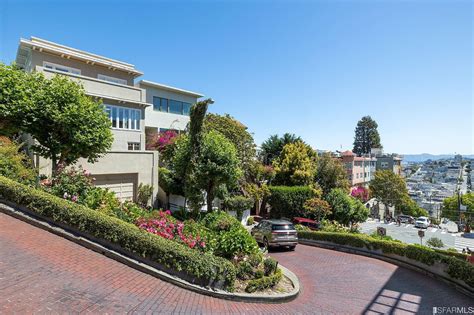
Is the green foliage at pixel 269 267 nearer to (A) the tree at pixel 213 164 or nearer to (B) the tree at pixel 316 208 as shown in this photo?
(A) the tree at pixel 213 164

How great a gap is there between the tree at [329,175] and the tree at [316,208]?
219 inches

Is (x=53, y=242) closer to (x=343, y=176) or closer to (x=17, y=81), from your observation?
(x=17, y=81)

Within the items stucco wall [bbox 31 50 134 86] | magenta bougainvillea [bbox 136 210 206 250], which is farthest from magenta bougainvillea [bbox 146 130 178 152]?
magenta bougainvillea [bbox 136 210 206 250]

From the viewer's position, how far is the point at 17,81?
12.7 metres

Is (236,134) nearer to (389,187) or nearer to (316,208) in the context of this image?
(316,208)

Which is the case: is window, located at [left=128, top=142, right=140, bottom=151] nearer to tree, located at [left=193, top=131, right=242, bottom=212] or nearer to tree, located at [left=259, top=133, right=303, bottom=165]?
tree, located at [left=193, top=131, right=242, bottom=212]

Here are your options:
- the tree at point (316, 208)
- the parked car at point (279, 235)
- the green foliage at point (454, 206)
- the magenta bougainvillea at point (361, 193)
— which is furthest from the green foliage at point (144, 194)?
the green foliage at point (454, 206)

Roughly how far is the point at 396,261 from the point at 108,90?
1970 cm

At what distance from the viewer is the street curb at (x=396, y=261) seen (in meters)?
10.1

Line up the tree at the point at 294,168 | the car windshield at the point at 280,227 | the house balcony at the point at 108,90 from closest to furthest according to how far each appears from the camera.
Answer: the car windshield at the point at 280,227
the house balcony at the point at 108,90
the tree at the point at 294,168

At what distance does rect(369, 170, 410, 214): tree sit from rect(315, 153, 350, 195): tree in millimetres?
25383

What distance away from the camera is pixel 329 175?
3472 centimetres

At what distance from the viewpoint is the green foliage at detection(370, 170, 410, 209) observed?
55.9m

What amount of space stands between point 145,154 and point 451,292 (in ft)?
54.6
